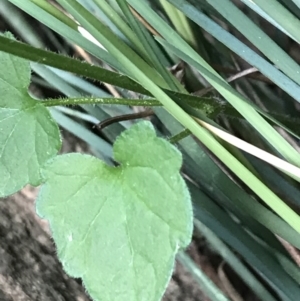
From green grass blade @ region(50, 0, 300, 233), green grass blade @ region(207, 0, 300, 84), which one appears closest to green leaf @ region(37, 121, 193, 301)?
green grass blade @ region(50, 0, 300, 233)

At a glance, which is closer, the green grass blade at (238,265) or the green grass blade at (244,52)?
the green grass blade at (244,52)

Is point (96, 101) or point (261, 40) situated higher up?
point (261, 40)

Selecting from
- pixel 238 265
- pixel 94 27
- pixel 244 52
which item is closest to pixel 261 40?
pixel 244 52

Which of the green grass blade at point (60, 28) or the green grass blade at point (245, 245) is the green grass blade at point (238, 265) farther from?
the green grass blade at point (60, 28)

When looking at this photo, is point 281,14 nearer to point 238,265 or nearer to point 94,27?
point 94,27

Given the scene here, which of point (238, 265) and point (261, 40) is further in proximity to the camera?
point (238, 265)

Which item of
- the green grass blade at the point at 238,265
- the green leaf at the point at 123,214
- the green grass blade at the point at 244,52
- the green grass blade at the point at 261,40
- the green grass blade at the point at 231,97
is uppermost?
the green grass blade at the point at 261,40

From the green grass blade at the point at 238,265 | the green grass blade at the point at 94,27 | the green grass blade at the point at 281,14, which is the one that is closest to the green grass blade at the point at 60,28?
the green grass blade at the point at 94,27
